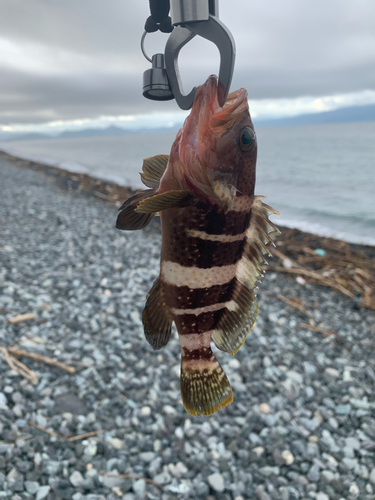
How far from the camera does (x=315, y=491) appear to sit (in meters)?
4.27

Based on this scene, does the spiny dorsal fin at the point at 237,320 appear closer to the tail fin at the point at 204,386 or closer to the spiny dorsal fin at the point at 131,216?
the tail fin at the point at 204,386

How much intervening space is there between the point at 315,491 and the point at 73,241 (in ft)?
25.4

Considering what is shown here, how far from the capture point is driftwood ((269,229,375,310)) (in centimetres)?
891

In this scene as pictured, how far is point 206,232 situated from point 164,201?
0.21 m

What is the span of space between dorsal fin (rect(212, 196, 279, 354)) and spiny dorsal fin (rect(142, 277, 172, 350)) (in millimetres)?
219

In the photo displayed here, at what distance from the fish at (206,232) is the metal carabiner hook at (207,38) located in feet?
0.22

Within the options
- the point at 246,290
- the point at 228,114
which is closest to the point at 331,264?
the point at 246,290

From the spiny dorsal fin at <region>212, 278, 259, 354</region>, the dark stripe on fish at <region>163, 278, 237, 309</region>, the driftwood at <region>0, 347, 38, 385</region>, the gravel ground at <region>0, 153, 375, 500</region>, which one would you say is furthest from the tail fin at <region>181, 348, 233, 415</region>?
the driftwood at <region>0, 347, 38, 385</region>

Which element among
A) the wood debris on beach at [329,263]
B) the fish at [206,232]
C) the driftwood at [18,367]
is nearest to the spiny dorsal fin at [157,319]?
the fish at [206,232]

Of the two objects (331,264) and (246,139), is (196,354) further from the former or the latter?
(331,264)

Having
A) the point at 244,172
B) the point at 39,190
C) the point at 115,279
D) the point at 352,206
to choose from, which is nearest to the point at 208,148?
the point at 244,172

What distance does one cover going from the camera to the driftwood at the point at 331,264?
8906 millimetres

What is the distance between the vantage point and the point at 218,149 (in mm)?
1394

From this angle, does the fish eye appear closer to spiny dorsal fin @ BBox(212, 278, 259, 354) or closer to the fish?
the fish
